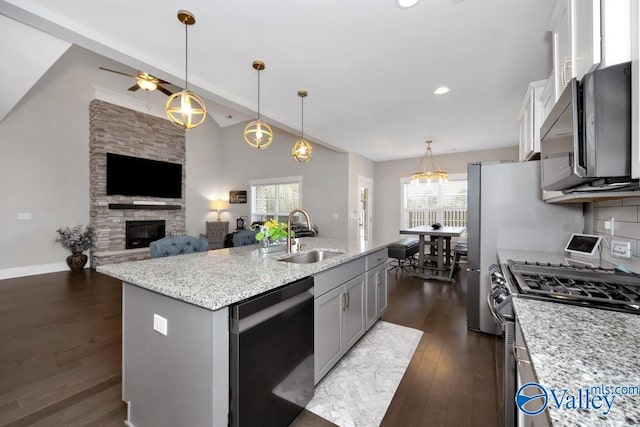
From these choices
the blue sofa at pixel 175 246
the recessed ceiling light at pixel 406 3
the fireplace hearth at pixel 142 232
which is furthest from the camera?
the fireplace hearth at pixel 142 232

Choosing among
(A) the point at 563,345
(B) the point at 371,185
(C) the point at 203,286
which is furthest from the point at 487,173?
(B) the point at 371,185

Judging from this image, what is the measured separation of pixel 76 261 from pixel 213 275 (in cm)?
558

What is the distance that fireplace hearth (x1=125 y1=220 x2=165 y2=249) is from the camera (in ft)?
19.2

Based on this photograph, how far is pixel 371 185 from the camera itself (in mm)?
7355

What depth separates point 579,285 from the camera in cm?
136

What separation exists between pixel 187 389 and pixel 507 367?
1.58 m

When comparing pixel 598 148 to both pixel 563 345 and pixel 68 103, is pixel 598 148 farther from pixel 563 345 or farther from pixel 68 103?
pixel 68 103

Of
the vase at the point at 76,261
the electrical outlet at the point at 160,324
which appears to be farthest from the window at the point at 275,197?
the electrical outlet at the point at 160,324

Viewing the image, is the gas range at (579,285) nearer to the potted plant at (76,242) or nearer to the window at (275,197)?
the window at (275,197)

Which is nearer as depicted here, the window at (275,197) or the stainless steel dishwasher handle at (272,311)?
the stainless steel dishwasher handle at (272,311)

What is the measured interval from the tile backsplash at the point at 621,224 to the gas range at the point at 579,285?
0.25 metres

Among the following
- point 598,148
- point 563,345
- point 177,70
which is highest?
point 177,70

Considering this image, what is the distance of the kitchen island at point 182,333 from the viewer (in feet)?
3.66

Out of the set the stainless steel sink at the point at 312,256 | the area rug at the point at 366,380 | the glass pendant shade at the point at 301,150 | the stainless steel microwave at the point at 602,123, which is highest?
the glass pendant shade at the point at 301,150
